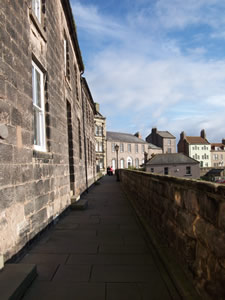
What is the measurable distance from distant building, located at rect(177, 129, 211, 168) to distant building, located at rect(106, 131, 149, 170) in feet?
49.4

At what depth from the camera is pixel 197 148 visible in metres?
67.6

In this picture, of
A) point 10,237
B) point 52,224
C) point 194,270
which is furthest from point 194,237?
point 52,224

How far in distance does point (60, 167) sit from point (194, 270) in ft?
15.4

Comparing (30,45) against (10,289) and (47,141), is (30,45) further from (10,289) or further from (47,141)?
(10,289)

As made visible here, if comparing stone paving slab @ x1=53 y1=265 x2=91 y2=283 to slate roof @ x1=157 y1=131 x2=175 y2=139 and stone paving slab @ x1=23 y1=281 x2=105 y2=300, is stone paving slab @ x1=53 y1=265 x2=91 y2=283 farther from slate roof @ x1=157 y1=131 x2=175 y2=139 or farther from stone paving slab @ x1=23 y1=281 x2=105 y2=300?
slate roof @ x1=157 y1=131 x2=175 y2=139

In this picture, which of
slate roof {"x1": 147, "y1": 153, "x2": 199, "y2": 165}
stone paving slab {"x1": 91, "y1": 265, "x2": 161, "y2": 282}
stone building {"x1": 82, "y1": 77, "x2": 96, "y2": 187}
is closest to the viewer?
stone paving slab {"x1": 91, "y1": 265, "x2": 161, "y2": 282}

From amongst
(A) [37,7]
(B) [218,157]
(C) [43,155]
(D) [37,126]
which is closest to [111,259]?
(C) [43,155]

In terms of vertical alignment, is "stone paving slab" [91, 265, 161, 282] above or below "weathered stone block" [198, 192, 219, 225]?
below

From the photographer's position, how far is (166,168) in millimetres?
46312

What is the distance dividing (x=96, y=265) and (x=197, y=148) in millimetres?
69582

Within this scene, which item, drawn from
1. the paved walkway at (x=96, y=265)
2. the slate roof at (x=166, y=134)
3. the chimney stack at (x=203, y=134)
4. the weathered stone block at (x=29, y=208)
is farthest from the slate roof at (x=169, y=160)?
the weathered stone block at (x=29, y=208)

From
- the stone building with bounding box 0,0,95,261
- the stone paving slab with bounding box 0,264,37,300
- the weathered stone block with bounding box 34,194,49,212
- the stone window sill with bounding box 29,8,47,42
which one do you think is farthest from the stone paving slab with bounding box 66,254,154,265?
the stone window sill with bounding box 29,8,47,42

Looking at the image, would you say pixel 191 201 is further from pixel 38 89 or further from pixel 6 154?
pixel 38 89

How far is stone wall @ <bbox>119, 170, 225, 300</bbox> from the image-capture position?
1.84 m
